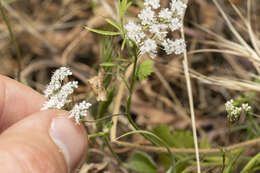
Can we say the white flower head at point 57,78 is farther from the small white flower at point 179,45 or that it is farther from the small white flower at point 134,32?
the small white flower at point 179,45

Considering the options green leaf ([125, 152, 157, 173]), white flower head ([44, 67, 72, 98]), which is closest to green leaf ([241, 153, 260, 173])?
green leaf ([125, 152, 157, 173])

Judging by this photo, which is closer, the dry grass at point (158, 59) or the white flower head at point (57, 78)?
the white flower head at point (57, 78)

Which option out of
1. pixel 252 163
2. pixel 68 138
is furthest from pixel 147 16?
pixel 252 163

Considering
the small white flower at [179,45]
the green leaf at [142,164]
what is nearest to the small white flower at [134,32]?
the small white flower at [179,45]

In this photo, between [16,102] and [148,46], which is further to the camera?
[16,102]

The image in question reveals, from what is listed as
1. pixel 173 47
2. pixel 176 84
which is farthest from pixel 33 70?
pixel 173 47

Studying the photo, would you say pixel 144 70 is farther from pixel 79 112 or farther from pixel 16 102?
pixel 16 102

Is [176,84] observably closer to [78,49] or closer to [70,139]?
[78,49]
